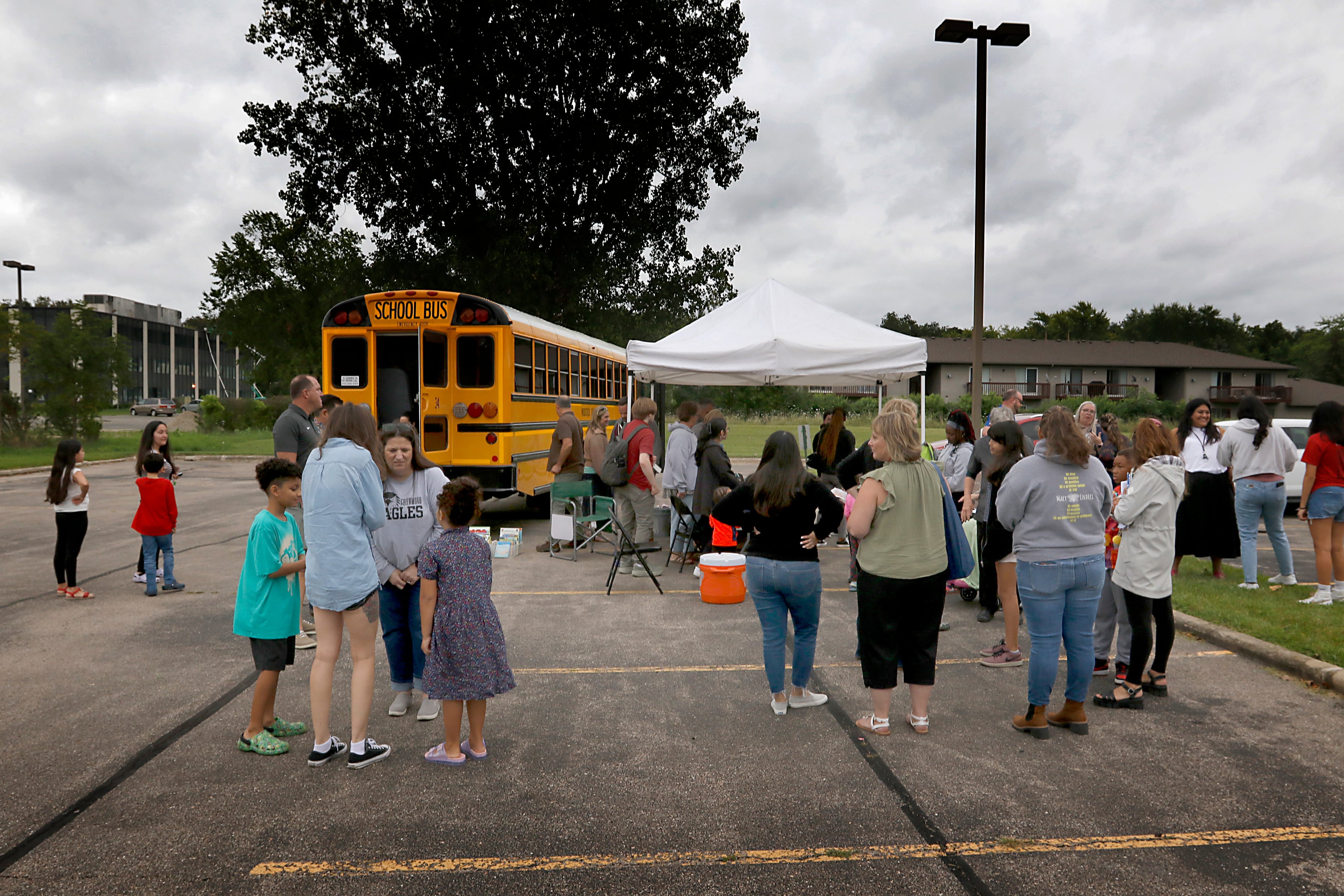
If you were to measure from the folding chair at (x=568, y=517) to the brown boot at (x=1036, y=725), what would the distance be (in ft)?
18.2

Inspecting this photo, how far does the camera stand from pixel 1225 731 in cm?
441

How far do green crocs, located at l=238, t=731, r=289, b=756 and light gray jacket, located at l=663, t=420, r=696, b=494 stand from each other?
16.8 feet

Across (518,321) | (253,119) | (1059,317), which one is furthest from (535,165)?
(1059,317)

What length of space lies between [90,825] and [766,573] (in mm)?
3316

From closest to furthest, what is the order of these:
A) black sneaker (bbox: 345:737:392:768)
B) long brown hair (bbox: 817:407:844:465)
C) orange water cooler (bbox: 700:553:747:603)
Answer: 1. black sneaker (bbox: 345:737:392:768)
2. orange water cooler (bbox: 700:553:747:603)
3. long brown hair (bbox: 817:407:844:465)

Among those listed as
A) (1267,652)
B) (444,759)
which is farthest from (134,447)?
(1267,652)

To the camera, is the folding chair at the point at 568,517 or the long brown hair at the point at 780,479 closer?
the long brown hair at the point at 780,479

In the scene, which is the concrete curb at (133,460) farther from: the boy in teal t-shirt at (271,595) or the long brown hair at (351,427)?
the long brown hair at (351,427)

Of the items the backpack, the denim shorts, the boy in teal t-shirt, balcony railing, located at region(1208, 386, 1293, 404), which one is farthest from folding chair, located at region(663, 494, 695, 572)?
balcony railing, located at region(1208, 386, 1293, 404)

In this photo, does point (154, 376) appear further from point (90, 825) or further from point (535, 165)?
point (90, 825)

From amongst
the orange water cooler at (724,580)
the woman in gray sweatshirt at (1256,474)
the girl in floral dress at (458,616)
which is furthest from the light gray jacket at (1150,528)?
the girl in floral dress at (458,616)

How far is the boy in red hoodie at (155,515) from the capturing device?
7.35 meters

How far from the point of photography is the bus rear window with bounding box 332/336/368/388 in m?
10.5

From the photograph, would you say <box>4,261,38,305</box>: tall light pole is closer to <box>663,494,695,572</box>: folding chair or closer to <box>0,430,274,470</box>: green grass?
<box>0,430,274,470</box>: green grass
